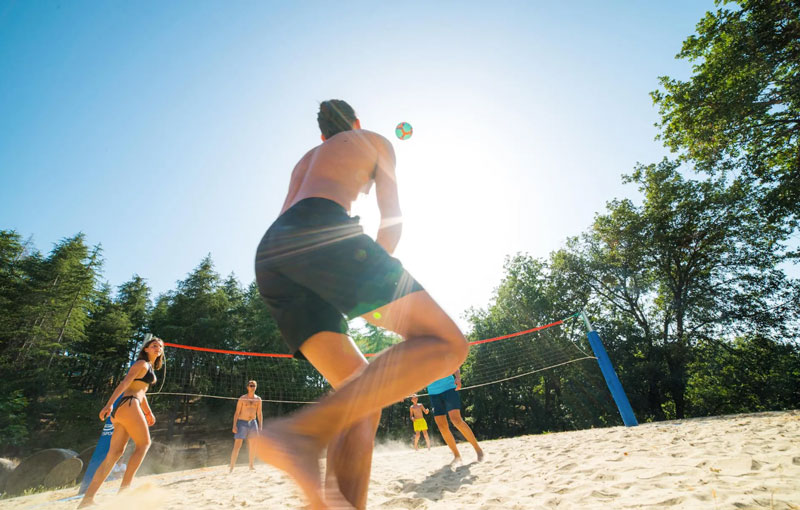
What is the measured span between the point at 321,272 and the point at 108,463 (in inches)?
166

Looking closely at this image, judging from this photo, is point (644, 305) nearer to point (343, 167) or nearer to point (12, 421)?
point (343, 167)

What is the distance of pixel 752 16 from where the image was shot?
9258 millimetres

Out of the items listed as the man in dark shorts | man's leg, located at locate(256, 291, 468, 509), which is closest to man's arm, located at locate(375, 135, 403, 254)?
man's leg, located at locate(256, 291, 468, 509)

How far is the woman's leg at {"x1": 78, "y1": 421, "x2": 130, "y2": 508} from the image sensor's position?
11.6 feet

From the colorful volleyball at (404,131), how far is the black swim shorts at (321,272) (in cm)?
106

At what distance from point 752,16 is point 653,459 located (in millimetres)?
12639

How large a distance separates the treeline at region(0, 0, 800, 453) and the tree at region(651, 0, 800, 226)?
0.04 m

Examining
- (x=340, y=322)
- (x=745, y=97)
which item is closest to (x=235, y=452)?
(x=340, y=322)

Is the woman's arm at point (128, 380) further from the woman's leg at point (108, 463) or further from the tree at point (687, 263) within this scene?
the tree at point (687, 263)

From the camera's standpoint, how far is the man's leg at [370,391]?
92 centimetres

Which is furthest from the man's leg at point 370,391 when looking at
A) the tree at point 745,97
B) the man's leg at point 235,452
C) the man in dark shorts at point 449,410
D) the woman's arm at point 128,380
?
the tree at point 745,97

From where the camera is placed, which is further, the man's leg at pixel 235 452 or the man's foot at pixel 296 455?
the man's leg at pixel 235 452

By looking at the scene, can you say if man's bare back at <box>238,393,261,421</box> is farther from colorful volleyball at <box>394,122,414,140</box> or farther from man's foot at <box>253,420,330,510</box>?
man's foot at <box>253,420,330,510</box>

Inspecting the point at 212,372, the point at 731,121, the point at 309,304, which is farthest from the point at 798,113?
the point at 212,372
